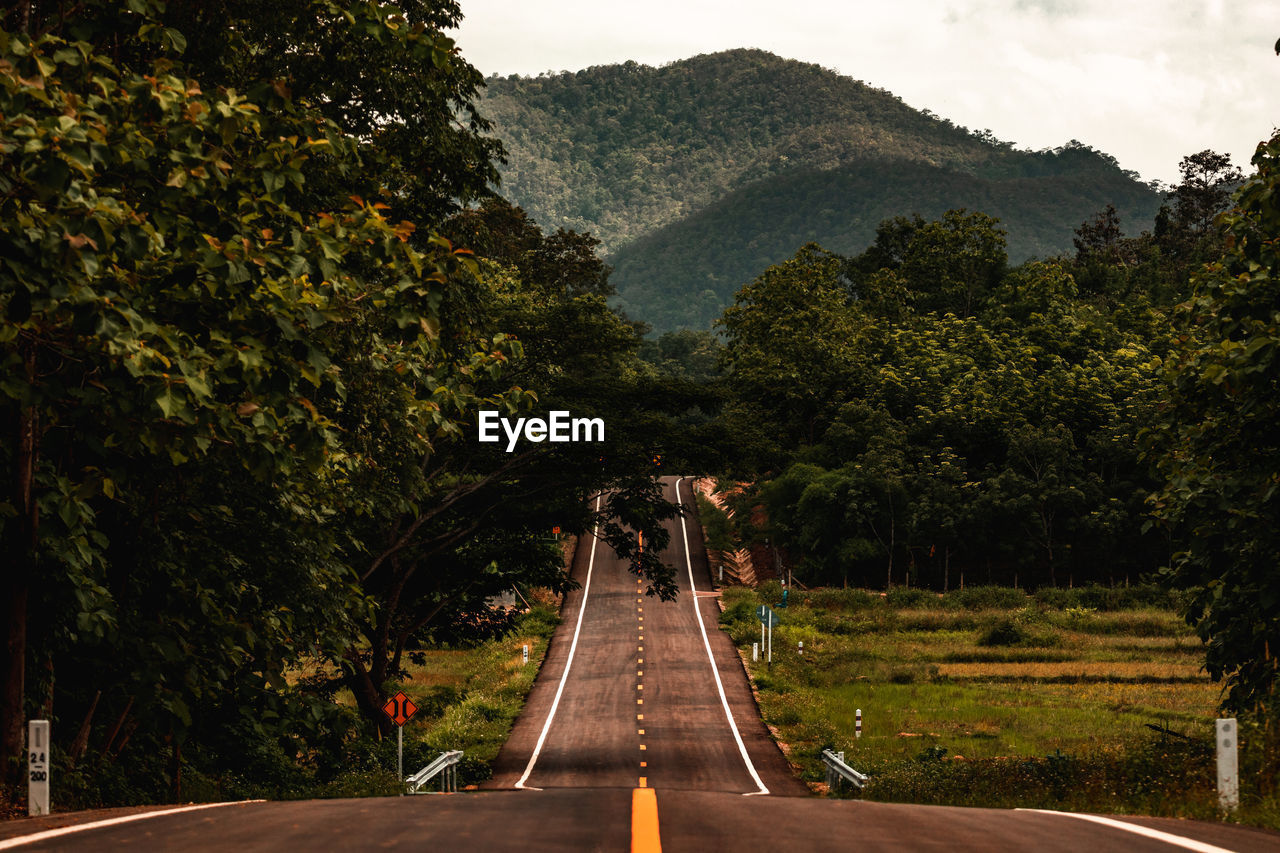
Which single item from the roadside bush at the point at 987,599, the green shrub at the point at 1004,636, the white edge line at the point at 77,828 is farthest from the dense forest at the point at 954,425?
the white edge line at the point at 77,828

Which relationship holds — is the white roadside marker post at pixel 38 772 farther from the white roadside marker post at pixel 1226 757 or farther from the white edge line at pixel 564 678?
the white edge line at pixel 564 678

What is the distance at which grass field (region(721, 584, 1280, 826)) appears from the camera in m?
12.8

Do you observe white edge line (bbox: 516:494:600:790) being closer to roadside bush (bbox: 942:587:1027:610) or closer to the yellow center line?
the yellow center line

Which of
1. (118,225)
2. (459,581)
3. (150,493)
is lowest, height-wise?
(459,581)

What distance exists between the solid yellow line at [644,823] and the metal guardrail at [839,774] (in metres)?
13.3

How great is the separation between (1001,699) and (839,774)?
16.6 m

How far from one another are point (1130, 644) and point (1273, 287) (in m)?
39.6

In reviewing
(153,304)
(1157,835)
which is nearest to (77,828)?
(153,304)

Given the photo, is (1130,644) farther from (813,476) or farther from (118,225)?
(118,225)

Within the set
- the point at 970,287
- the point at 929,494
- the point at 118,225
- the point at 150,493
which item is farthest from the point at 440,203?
the point at 970,287

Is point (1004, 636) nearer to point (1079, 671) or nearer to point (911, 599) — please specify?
point (1079, 671)

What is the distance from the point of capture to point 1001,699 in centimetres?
3756

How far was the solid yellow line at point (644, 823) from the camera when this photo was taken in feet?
18.6

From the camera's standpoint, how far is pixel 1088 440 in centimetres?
6116
